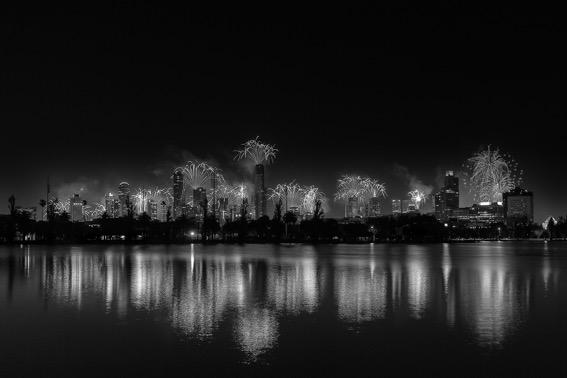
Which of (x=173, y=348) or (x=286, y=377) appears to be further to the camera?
(x=173, y=348)

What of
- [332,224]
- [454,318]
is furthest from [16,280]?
[332,224]

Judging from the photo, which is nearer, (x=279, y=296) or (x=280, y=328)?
(x=280, y=328)

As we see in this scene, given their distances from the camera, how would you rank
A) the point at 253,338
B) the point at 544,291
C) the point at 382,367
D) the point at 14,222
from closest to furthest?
the point at 382,367, the point at 253,338, the point at 544,291, the point at 14,222

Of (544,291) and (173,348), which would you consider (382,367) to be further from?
(544,291)

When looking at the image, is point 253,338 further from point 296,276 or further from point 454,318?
point 296,276

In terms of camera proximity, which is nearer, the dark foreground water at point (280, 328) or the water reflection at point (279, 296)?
the dark foreground water at point (280, 328)

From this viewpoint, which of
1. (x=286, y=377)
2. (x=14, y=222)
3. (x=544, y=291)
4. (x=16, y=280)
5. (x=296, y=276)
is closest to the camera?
(x=286, y=377)

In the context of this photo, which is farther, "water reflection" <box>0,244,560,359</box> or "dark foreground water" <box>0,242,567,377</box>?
"water reflection" <box>0,244,560,359</box>
